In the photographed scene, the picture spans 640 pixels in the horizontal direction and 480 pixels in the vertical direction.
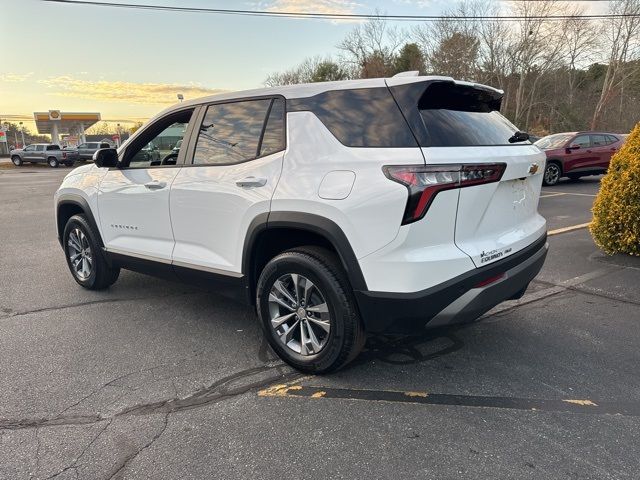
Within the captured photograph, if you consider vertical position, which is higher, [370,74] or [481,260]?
[370,74]

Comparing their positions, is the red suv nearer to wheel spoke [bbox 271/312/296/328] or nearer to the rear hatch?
the rear hatch

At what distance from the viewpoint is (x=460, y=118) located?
2857 mm

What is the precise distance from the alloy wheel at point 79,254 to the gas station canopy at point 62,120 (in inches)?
1962

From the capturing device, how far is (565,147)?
1334 centimetres

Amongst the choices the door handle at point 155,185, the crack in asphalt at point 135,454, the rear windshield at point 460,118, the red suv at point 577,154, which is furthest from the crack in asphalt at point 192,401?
the red suv at point 577,154

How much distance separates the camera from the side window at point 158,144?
3967 millimetres

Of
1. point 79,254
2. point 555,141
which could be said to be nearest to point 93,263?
point 79,254

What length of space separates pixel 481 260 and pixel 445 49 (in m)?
42.1

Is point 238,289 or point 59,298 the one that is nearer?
point 238,289

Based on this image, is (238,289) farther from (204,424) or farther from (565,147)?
(565,147)

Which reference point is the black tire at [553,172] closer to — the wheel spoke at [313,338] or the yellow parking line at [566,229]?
the yellow parking line at [566,229]

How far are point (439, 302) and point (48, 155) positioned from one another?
124 feet

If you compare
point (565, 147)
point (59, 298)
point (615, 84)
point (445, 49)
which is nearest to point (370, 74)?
point (445, 49)

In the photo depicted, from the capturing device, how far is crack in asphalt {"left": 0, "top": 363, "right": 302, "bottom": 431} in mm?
2643
